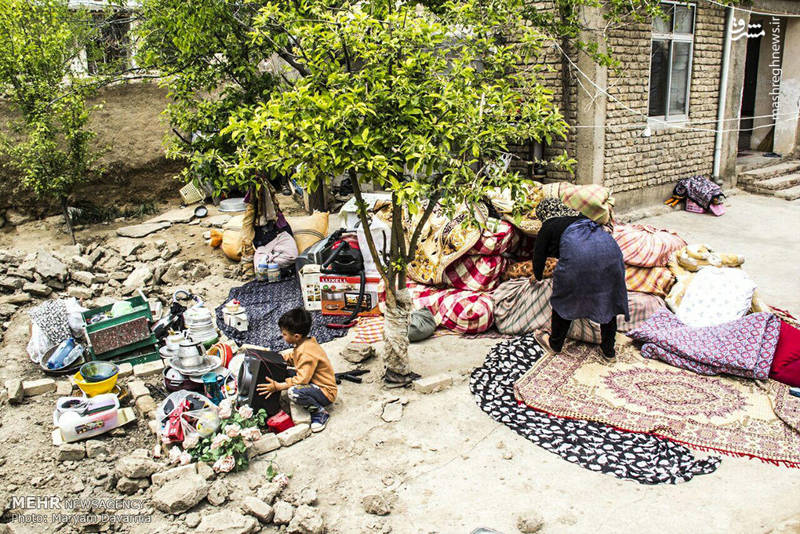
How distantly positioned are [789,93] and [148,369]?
13678 mm

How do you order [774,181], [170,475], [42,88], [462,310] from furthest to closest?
[774,181], [42,88], [462,310], [170,475]

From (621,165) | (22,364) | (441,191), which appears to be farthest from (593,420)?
(621,165)

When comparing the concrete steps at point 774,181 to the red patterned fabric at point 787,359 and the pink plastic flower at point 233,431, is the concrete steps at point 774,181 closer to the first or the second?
the red patterned fabric at point 787,359

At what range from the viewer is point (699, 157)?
11.1m

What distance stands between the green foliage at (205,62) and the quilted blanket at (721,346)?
14.5ft

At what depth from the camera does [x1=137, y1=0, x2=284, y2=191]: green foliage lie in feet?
20.5

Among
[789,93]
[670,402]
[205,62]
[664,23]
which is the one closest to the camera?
[670,402]

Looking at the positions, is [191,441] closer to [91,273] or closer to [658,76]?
[91,273]

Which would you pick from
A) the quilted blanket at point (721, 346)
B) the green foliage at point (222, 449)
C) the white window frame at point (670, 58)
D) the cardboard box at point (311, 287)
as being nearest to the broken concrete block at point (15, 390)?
the green foliage at point (222, 449)

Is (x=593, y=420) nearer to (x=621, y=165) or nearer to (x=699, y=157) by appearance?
(x=621, y=165)

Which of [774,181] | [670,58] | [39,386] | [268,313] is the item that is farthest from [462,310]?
[774,181]

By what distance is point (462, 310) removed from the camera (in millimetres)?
5977

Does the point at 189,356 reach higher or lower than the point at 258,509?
higher

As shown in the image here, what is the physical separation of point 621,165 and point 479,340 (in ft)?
17.3
